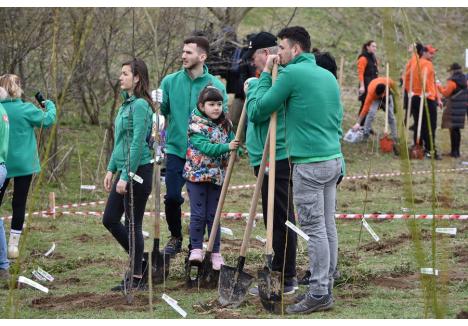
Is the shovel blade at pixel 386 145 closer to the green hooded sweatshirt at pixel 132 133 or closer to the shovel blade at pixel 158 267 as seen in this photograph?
the shovel blade at pixel 158 267

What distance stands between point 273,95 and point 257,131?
69 cm

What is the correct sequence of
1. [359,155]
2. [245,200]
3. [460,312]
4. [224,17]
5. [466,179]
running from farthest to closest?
[359,155]
[224,17]
[466,179]
[245,200]
[460,312]

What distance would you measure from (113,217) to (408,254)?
8.82ft

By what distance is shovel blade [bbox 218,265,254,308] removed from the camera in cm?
554

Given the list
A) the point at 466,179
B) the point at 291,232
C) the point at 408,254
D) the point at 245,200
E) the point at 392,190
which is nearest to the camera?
the point at 291,232

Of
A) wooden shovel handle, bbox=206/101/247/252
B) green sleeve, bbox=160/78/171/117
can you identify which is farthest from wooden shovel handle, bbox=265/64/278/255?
green sleeve, bbox=160/78/171/117

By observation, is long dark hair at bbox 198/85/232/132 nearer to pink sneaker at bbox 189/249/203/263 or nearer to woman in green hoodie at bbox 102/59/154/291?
woman in green hoodie at bbox 102/59/154/291

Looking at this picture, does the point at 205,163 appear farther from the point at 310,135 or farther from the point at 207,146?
the point at 310,135

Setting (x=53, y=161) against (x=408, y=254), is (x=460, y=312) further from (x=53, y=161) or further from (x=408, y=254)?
(x=53, y=161)

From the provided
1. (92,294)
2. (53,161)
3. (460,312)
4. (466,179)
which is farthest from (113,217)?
(466,179)

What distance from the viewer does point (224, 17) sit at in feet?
47.1

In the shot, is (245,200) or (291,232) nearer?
(291,232)

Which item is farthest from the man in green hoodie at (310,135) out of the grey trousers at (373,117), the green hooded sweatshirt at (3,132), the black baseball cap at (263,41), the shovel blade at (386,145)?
the shovel blade at (386,145)

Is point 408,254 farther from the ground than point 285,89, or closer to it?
closer to it
